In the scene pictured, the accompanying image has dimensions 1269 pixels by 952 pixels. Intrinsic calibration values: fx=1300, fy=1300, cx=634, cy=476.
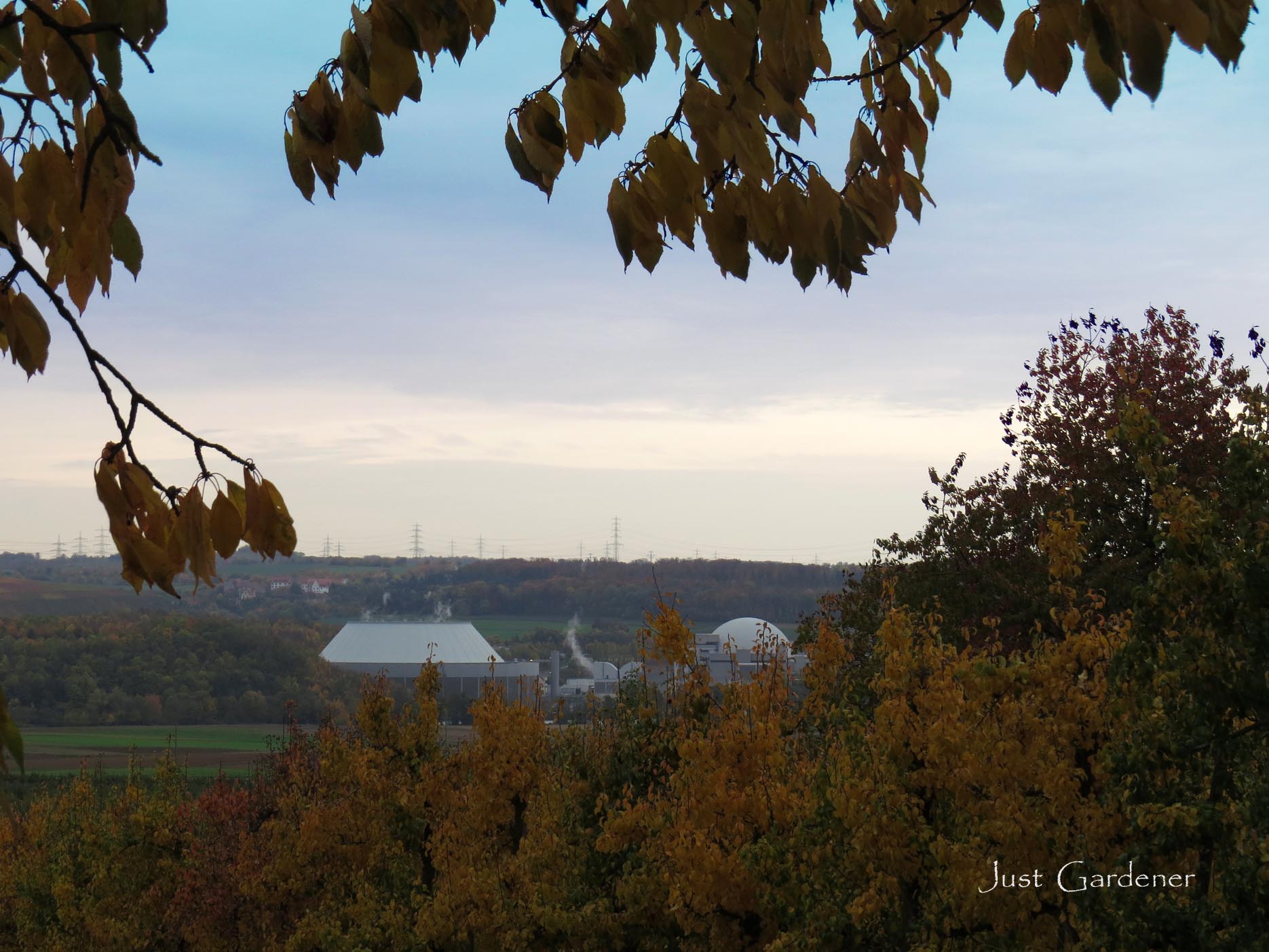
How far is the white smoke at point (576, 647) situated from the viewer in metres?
96.0

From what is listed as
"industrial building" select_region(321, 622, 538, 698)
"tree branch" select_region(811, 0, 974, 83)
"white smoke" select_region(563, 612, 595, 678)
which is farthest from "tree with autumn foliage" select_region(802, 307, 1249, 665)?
"white smoke" select_region(563, 612, 595, 678)

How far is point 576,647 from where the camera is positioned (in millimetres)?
103750

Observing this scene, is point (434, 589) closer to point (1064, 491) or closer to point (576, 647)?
point (576, 647)

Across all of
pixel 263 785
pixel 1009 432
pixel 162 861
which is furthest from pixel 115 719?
pixel 1009 432

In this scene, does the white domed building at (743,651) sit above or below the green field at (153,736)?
above

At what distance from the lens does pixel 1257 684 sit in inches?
258

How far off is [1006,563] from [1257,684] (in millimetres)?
15130

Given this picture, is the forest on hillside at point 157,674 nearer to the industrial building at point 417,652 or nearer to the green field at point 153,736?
the green field at point 153,736

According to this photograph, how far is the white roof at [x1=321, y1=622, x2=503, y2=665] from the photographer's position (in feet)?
257

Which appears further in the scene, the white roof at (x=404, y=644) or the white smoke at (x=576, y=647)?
the white smoke at (x=576, y=647)

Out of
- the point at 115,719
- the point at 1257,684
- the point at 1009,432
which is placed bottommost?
the point at 115,719

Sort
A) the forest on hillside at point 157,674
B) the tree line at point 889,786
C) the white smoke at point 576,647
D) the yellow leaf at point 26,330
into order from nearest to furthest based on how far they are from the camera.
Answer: the yellow leaf at point 26,330 < the tree line at point 889,786 < the forest on hillside at point 157,674 < the white smoke at point 576,647

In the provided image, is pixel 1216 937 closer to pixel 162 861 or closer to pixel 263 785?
pixel 162 861

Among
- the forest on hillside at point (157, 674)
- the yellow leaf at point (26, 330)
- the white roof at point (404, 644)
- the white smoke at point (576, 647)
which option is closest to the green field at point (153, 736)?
the forest on hillside at point (157, 674)
